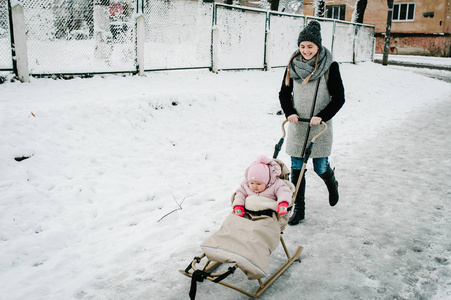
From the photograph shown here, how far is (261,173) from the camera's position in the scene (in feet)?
11.1

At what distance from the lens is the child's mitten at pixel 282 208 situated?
3.20m

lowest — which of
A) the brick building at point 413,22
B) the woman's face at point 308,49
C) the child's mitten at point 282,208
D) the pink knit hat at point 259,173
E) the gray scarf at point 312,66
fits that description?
the child's mitten at point 282,208

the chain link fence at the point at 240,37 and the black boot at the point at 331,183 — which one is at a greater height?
the chain link fence at the point at 240,37

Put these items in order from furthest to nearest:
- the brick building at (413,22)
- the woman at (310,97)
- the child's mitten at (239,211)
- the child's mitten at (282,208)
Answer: the brick building at (413,22), the woman at (310,97), the child's mitten at (239,211), the child's mitten at (282,208)

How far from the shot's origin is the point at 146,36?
9.67 m

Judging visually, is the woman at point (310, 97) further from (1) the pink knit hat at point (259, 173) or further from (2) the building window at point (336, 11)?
(2) the building window at point (336, 11)

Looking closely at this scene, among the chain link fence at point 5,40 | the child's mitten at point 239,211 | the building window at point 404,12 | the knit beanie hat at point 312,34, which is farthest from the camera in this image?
the building window at point 404,12

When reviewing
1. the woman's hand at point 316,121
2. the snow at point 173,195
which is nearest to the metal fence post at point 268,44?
the snow at point 173,195

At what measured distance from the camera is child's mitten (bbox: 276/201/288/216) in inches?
126

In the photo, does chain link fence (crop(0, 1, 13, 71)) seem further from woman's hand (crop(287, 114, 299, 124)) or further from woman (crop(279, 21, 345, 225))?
woman's hand (crop(287, 114, 299, 124))

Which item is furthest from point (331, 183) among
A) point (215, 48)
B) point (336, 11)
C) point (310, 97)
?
point (336, 11)

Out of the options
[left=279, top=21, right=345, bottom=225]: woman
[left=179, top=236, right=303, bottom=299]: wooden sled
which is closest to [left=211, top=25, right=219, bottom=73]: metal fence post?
[left=279, top=21, right=345, bottom=225]: woman

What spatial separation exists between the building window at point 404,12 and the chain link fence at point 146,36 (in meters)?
21.3

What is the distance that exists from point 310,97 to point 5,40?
627 cm
